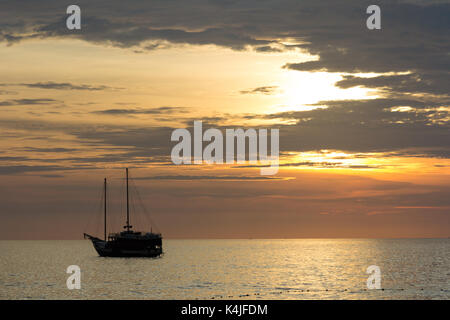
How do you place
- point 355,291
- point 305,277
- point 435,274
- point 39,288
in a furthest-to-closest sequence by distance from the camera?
point 435,274 < point 305,277 < point 39,288 < point 355,291

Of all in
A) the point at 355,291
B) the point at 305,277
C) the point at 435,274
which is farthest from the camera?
the point at 435,274

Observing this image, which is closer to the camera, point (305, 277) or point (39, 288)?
point (39, 288)

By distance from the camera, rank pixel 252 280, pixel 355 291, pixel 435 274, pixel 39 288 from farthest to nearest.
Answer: pixel 435 274
pixel 252 280
pixel 39 288
pixel 355 291

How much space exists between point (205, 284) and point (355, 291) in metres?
23.4
